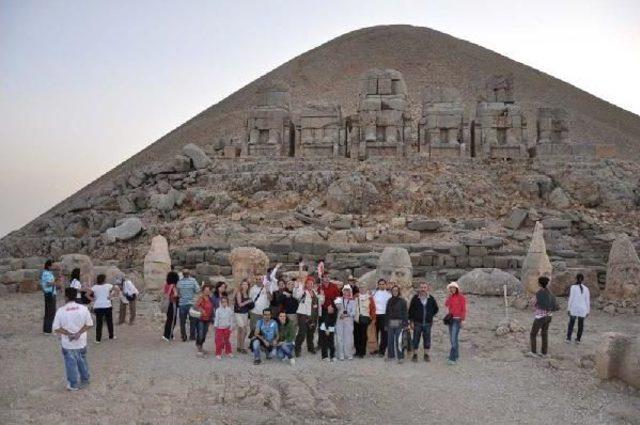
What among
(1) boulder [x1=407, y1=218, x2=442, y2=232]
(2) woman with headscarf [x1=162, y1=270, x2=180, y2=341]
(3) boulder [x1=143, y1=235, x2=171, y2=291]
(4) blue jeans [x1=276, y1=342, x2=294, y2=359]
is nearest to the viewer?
(4) blue jeans [x1=276, y1=342, x2=294, y2=359]

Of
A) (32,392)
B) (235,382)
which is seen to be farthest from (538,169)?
(32,392)

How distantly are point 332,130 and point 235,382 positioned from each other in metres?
16.4

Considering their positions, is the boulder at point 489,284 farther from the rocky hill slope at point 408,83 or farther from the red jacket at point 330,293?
the rocky hill slope at point 408,83

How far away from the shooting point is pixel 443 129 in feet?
77.0

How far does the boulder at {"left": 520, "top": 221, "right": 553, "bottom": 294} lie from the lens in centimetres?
1345

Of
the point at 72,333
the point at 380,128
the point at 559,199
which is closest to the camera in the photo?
the point at 72,333

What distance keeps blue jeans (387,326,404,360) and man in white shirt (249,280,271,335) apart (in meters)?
1.92

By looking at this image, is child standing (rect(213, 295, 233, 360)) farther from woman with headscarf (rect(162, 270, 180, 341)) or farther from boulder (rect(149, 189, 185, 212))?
boulder (rect(149, 189, 185, 212))

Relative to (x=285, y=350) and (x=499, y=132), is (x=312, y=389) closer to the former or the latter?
(x=285, y=350)

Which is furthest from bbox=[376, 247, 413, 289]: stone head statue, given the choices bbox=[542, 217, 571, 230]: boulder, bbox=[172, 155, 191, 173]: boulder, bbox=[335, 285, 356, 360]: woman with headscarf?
bbox=[172, 155, 191, 173]: boulder

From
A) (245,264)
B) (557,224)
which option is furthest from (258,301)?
(557,224)

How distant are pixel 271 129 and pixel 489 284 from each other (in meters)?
12.4

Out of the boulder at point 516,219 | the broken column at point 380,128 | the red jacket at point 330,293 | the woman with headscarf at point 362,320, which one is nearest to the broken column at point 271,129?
the broken column at point 380,128

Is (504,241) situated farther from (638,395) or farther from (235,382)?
(235,382)
